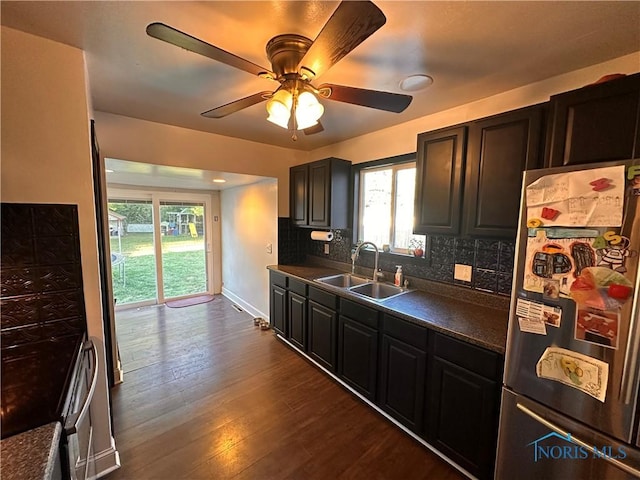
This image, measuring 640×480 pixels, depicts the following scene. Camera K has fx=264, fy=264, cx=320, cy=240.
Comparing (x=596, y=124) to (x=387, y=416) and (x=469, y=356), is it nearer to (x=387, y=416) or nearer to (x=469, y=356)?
(x=469, y=356)

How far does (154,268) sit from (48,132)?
3.65 meters

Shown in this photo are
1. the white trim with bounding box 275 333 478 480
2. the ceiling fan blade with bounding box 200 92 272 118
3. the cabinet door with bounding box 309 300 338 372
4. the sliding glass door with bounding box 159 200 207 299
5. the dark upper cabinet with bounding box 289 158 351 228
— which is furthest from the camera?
the sliding glass door with bounding box 159 200 207 299

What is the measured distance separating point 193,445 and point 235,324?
2.00 meters

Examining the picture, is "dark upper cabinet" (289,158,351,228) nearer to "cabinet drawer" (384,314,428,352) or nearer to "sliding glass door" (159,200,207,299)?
"cabinet drawer" (384,314,428,352)

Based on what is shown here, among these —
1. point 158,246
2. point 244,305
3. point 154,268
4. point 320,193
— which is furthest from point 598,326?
point 154,268

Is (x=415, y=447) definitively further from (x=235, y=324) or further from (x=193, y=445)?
(x=235, y=324)

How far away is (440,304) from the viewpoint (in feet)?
6.68

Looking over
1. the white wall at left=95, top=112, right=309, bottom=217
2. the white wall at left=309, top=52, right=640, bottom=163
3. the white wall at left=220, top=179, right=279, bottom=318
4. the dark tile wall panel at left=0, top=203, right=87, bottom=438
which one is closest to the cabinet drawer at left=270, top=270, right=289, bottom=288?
the white wall at left=220, top=179, right=279, bottom=318

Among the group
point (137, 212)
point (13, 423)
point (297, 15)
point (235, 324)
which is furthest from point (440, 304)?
point (137, 212)

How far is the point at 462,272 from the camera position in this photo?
84.7 inches

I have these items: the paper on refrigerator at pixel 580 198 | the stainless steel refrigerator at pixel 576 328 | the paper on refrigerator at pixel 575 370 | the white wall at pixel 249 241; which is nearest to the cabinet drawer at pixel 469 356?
the stainless steel refrigerator at pixel 576 328

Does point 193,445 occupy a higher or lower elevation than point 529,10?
lower

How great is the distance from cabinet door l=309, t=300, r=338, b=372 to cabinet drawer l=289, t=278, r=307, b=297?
149mm

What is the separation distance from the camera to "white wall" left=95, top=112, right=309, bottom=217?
7.77ft
